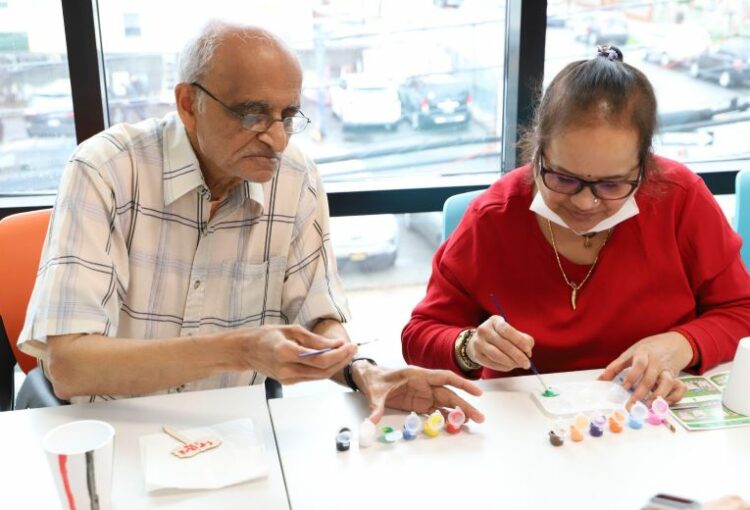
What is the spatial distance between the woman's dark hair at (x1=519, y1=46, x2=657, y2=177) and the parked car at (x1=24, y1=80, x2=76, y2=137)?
178 cm

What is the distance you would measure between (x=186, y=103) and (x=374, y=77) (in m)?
1.37

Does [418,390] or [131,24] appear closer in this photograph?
[418,390]

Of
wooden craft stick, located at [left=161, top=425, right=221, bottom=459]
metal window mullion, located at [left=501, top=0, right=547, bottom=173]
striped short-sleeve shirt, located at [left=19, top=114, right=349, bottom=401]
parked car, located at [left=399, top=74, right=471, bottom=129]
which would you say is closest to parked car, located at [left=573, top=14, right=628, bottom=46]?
metal window mullion, located at [left=501, top=0, right=547, bottom=173]

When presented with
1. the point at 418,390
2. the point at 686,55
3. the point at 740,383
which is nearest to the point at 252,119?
the point at 418,390

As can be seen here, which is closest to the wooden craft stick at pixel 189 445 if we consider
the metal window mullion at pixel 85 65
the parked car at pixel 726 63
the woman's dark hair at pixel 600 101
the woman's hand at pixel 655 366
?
the woman's hand at pixel 655 366

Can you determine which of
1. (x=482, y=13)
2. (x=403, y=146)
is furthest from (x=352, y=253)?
(x=482, y=13)

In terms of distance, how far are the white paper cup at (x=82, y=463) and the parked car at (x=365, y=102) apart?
2016mm

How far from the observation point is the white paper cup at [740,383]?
4.78 ft

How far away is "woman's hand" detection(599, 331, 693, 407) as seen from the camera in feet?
5.05

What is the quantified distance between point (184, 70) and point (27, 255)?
2.37ft

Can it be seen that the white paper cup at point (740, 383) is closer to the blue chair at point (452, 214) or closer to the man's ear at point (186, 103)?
the blue chair at point (452, 214)

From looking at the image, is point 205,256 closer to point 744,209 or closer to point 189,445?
point 189,445

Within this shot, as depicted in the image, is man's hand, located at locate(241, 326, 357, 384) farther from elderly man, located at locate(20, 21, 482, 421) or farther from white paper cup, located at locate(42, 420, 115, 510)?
white paper cup, located at locate(42, 420, 115, 510)

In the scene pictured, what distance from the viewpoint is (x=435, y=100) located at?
3031 millimetres
